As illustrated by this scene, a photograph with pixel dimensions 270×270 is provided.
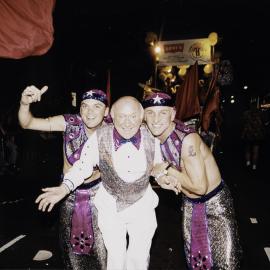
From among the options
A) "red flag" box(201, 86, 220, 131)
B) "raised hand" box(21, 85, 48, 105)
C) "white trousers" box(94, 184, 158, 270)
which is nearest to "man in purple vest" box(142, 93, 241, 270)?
"white trousers" box(94, 184, 158, 270)

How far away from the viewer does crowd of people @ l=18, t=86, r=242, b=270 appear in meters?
2.57

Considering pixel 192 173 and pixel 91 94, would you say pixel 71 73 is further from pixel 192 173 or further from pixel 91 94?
pixel 192 173

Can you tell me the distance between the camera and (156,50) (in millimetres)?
10789

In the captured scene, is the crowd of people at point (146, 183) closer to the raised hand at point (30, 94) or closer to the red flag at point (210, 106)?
the raised hand at point (30, 94)

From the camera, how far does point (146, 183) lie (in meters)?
2.68

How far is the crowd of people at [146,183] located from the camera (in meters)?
2.57

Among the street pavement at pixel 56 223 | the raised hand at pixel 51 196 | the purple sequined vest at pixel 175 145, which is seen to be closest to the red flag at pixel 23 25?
the raised hand at pixel 51 196

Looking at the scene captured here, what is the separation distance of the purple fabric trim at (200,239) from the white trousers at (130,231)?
16.1 inches

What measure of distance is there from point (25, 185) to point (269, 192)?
17.5 ft

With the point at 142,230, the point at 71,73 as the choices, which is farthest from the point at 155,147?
the point at 71,73

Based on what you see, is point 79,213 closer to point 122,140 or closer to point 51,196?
point 51,196

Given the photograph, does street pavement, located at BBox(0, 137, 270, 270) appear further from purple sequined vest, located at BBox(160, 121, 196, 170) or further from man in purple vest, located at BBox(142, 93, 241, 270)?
purple sequined vest, located at BBox(160, 121, 196, 170)

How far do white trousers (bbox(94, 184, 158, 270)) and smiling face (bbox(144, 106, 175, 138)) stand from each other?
558 mm

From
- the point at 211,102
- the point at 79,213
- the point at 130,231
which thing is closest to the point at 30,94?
the point at 79,213
